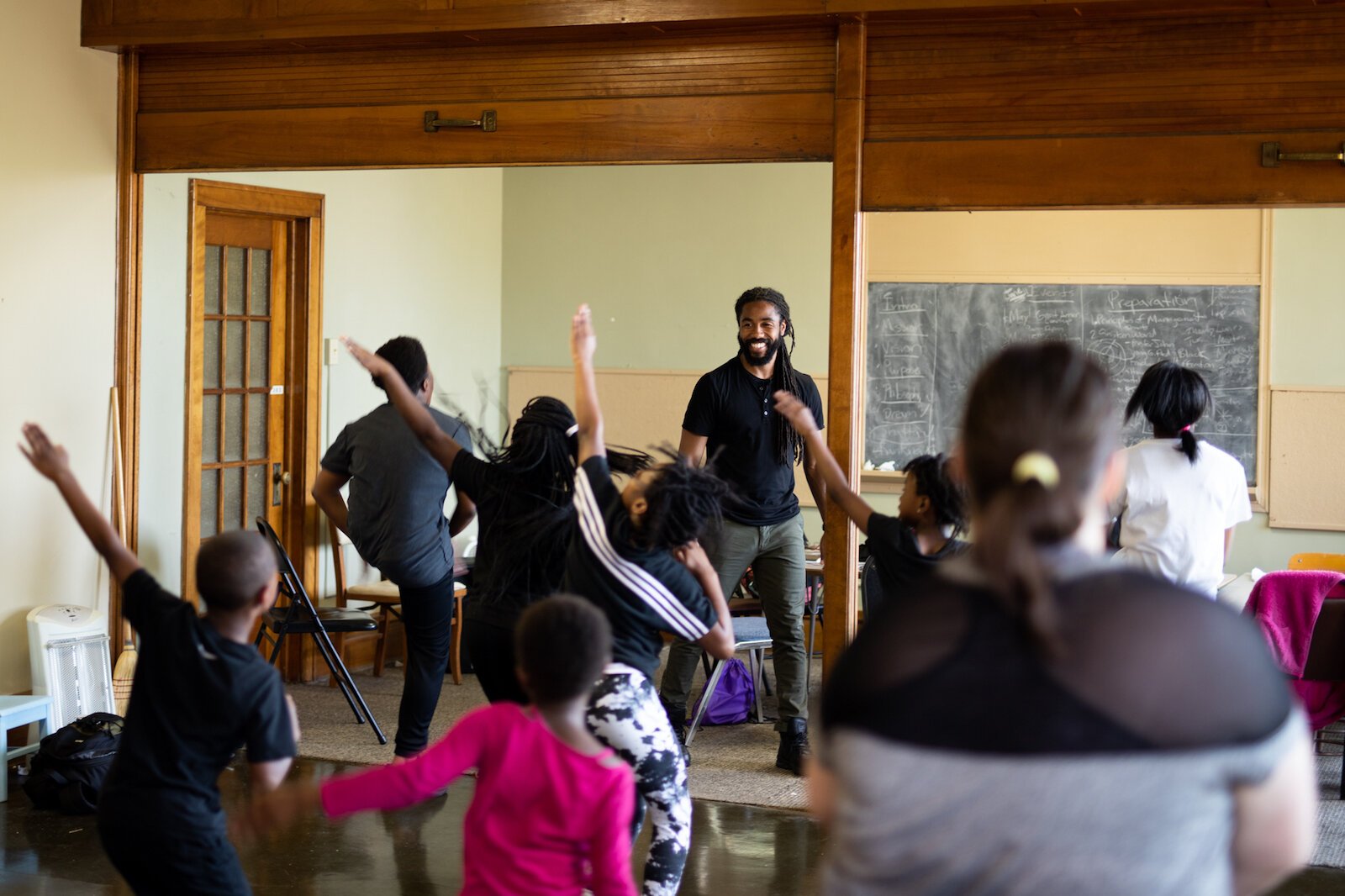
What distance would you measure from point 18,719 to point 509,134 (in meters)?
2.59

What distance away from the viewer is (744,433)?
5.04 metres

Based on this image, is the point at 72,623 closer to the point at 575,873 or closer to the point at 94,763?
the point at 94,763

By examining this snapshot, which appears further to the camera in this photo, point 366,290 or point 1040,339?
point 1040,339

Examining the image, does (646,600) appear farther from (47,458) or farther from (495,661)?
(47,458)

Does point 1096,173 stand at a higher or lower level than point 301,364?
higher

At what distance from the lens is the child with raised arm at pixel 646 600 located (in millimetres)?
2859

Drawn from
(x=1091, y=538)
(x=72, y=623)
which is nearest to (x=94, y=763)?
(x=72, y=623)

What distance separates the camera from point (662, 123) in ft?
16.0

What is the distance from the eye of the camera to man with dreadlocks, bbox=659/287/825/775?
5.04m

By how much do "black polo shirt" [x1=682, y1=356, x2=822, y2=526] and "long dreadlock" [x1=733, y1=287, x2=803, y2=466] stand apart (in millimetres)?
22

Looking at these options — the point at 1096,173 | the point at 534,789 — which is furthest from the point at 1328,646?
the point at 534,789

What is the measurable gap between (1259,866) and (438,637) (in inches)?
149

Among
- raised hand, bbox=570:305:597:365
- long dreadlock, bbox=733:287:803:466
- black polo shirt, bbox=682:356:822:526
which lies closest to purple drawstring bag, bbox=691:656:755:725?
black polo shirt, bbox=682:356:822:526

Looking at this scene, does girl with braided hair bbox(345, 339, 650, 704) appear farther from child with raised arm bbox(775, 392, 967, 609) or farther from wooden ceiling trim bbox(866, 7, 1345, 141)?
wooden ceiling trim bbox(866, 7, 1345, 141)
